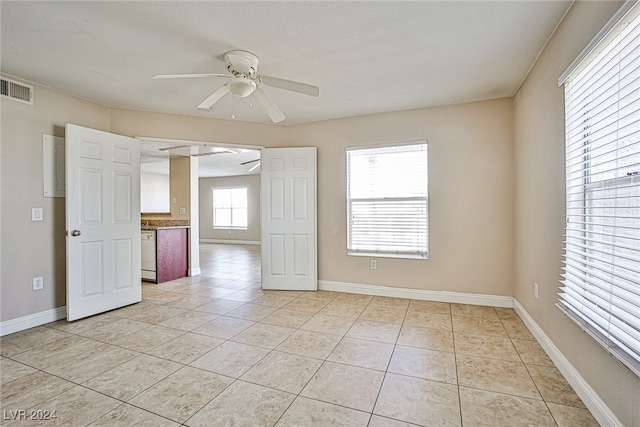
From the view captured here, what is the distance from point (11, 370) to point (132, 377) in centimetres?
92

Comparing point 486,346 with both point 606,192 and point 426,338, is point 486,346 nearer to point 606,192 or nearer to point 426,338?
point 426,338

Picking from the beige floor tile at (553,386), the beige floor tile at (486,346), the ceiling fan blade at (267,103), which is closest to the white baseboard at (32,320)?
the ceiling fan blade at (267,103)

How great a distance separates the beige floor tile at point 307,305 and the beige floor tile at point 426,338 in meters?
1.02

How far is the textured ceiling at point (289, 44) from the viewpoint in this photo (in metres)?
1.87

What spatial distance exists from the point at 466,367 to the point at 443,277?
160cm

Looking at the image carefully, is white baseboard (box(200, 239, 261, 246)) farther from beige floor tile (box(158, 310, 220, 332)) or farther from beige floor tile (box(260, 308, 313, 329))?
beige floor tile (box(260, 308, 313, 329))

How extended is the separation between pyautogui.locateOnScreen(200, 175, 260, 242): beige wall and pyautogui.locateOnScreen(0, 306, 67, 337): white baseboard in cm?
693

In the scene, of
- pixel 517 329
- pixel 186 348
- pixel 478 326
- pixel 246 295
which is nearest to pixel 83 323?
pixel 186 348

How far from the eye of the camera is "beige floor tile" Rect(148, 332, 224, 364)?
2.27 metres

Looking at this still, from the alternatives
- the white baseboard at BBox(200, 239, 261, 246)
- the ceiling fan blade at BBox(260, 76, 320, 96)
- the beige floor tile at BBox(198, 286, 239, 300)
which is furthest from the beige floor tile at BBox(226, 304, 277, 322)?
the white baseboard at BBox(200, 239, 261, 246)

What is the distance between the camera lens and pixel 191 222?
529cm

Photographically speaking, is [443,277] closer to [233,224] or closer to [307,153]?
[307,153]

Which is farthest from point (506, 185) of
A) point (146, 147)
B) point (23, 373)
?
point (146, 147)

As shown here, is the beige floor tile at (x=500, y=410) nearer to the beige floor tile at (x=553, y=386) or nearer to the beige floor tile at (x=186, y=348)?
the beige floor tile at (x=553, y=386)
